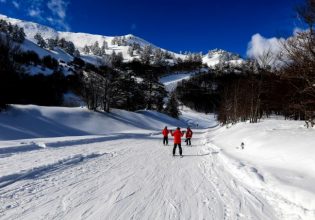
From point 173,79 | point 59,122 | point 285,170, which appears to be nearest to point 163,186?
point 285,170

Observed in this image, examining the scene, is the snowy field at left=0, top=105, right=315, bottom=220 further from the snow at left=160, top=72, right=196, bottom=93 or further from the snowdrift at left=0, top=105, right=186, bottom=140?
the snow at left=160, top=72, right=196, bottom=93

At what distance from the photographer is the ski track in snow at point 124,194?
656 centimetres

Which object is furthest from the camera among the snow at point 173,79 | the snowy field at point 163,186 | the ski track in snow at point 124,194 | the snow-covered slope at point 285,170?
the snow at point 173,79

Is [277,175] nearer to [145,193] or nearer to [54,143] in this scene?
[145,193]

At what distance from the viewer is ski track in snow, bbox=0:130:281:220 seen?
21.5 feet

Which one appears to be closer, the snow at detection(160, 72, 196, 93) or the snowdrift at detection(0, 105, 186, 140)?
the snowdrift at detection(0, 105, 186, 140)

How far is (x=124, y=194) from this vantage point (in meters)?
8.05

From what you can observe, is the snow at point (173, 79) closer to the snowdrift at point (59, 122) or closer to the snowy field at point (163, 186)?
the snowdrift at point (59, 122)

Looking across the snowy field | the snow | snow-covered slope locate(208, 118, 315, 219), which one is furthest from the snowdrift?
the snow

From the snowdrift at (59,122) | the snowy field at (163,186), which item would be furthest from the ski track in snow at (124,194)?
the snowdrift at (59,122)

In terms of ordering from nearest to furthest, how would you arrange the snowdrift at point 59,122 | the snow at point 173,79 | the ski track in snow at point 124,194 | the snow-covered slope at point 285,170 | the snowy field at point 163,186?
the ski track in snow at point 124,194, the snowy field at point 163,186, the snow-covered slope at point 285,170, the snowdrift at point 59,122, the snow at point 173,79

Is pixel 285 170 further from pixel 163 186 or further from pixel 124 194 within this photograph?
pixel 124 194

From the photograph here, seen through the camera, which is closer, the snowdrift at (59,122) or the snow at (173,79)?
the snowdrift at (59,122)

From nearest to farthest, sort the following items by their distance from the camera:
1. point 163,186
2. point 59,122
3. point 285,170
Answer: point 163,186 → point 285,170 → point 59,122
